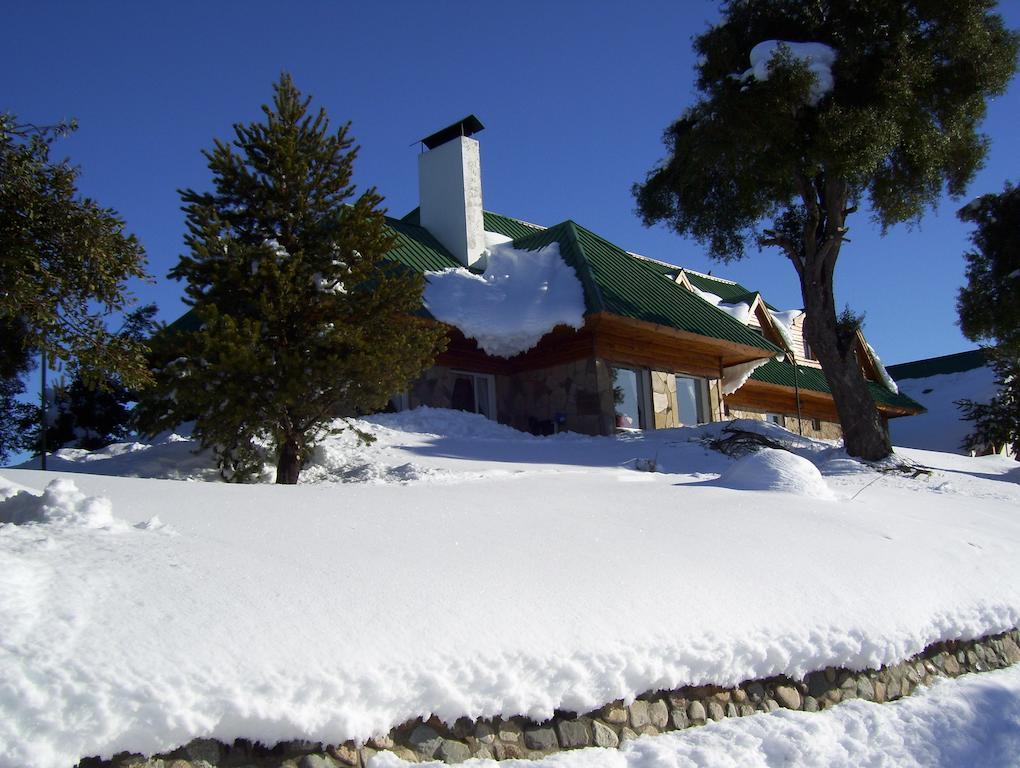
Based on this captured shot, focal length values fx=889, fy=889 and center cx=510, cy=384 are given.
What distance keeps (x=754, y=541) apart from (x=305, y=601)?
12.0ft

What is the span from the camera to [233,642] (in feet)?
12.1

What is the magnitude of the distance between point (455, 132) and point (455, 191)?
5.65 feet

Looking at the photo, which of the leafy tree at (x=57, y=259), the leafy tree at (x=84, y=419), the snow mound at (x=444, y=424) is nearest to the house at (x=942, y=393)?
the snow mound at (x=444, y=424)

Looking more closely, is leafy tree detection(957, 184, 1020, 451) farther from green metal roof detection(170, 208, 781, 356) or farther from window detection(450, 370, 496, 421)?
window detection(450, 370, 496, 421)

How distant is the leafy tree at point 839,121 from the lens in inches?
565

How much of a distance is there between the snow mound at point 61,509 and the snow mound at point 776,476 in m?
5.92

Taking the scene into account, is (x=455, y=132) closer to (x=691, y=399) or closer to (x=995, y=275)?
(x=691, y=399)

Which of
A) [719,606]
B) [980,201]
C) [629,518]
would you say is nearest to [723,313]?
[980,201]

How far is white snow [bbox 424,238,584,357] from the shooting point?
15266mm

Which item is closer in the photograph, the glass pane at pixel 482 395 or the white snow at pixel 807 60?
the white snow at pixel 807 60

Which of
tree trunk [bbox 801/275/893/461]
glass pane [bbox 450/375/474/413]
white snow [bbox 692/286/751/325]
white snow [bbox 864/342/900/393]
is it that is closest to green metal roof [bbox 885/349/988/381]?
white snow [bbox 864/342/900/393]

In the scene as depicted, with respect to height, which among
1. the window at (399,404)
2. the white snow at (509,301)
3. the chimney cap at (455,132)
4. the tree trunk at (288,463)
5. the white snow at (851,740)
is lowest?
the white snow at (851,740)

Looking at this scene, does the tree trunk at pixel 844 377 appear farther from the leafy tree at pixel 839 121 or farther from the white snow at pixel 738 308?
the white snow at pixel 738 308

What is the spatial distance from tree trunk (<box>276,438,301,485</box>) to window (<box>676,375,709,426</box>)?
10.6 meters
